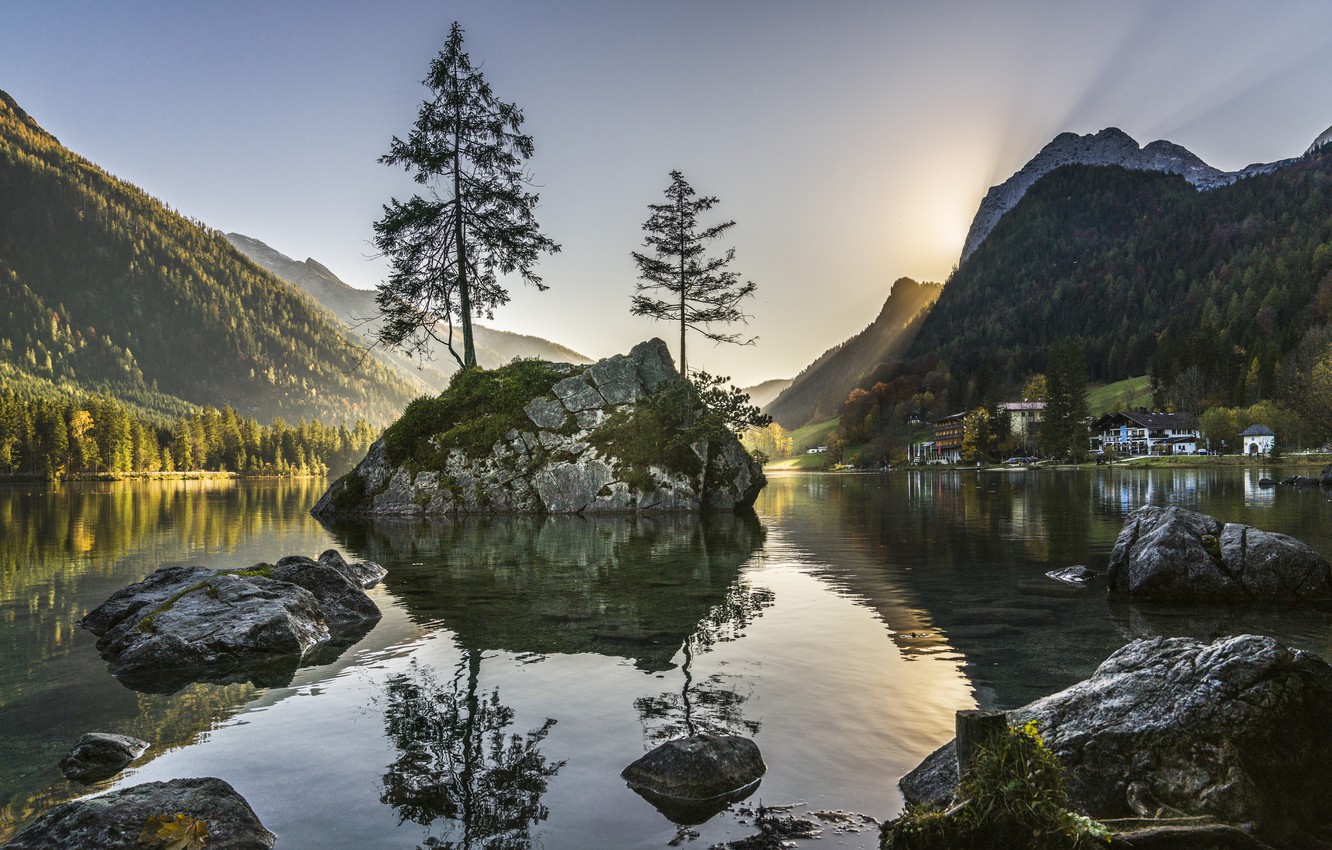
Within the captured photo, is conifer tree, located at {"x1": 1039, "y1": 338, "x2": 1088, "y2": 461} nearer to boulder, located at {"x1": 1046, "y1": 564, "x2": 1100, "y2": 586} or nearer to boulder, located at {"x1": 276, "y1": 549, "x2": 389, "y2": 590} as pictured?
boulder, located at {"x1": 1046, "y1": 564, "x2": 1100, "y2": 586}

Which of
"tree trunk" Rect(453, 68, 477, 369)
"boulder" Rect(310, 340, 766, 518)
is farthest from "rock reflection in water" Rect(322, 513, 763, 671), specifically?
"tree trunk" Rect(453, 68, 477, 369)

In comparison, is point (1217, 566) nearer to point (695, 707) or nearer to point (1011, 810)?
point (695, 707)

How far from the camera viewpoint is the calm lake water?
24.0 feet

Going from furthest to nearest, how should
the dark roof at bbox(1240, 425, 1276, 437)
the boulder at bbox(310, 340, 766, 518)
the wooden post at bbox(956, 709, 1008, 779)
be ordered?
the dark roof at bbox(1240, 425, 1276, 437)
the boulder at bbox(310, 340, 766, 518)
the wooden post at bbox(956, 709, 1008, 779)

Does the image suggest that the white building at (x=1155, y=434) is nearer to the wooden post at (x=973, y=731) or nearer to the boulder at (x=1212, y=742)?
the boulder at (x=1212, y=742)

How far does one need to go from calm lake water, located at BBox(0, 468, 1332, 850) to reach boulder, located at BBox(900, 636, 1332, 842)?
1.85m

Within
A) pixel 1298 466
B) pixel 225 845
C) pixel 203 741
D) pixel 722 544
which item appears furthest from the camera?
pixel 1298 466

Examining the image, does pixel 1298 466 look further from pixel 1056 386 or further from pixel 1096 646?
pixel 1096 646

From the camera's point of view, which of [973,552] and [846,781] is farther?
[973,552]

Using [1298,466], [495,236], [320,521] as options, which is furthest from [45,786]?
[1298,466]

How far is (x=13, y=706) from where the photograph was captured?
10.6 m

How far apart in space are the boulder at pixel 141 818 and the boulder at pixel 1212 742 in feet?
20.5

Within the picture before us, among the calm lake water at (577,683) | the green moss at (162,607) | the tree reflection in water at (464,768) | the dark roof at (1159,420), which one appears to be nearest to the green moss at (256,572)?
the green moss at (162,607)

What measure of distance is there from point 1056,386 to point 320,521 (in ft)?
492
